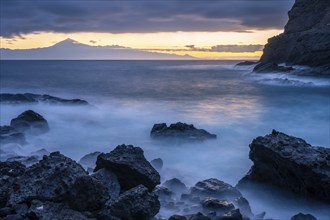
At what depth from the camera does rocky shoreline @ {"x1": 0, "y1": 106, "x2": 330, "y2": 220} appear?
635 centimetres

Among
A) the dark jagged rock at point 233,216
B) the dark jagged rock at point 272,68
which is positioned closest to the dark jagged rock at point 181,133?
the dark jagged rock at point 233,216

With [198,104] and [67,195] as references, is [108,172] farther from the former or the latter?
[198,104]

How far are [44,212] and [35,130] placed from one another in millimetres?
10007

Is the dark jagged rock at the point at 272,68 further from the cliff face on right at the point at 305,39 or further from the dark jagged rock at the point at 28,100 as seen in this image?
the dark jagged rock at the point at 28,100

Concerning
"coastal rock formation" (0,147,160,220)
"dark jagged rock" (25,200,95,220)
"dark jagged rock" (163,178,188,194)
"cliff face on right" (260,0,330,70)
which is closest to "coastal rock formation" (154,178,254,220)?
"dark jagged rock" (163,178,188,194)

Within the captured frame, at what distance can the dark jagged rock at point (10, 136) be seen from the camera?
1320cm

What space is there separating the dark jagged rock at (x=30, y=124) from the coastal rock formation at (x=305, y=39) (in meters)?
41.3

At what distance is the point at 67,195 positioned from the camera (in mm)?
6418

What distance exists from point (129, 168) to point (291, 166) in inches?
134

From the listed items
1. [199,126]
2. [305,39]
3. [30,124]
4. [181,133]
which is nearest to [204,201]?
[181,133]

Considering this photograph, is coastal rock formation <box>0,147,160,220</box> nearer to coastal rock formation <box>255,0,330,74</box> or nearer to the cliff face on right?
coastal rock formation <box>255,0,330,74</box>

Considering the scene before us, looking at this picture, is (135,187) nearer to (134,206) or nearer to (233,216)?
(134,206)

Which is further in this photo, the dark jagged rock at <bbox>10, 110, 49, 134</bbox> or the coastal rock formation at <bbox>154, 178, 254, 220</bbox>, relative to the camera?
the dark jagged rock at <bbox>10, 110, 49, 134</bbox>

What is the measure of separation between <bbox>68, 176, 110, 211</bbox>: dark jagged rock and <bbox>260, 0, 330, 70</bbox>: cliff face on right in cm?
4818
